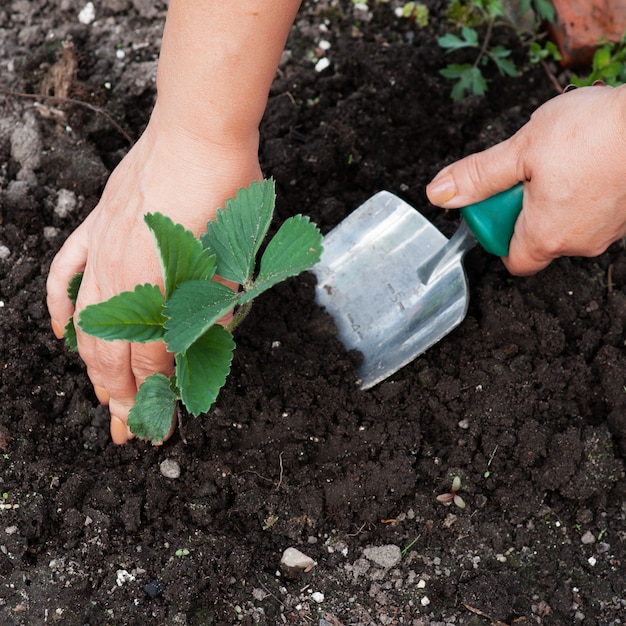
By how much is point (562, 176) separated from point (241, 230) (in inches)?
27.4

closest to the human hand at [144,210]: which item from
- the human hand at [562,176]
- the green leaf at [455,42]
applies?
the human hand at [562,176]

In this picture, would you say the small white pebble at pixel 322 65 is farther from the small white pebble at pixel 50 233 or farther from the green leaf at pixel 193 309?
the green leaf at pixel 193 309

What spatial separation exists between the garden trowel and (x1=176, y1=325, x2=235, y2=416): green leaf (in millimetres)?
552

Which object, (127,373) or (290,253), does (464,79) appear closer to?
(290,253)

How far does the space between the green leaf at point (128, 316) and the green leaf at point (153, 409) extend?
16 centimetres

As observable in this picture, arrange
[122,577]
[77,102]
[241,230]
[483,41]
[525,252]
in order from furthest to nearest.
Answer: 1. [483,41]
2. [77,102]
3. [525,252]
4. [122,577]
5. [241,230]

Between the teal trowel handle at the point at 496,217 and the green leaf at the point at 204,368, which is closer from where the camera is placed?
the green leaf at the point at 204,368

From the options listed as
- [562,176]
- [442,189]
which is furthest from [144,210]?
[562,176]

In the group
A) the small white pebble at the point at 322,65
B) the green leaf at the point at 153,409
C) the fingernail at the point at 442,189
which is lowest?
the fingernail at the point at 442,189

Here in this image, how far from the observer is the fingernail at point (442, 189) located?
1.88 meters

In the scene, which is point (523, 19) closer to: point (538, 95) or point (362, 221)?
point (538, 95)

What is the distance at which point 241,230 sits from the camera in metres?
1.54

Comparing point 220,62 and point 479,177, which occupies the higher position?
point 220,62

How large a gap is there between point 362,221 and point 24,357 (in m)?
0.91
